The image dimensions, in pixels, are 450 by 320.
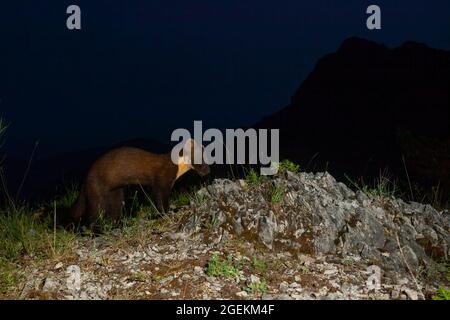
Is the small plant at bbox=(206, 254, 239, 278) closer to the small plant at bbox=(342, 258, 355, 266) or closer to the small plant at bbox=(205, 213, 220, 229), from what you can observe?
the small plant at bbox=(205, 213, 220, 229)

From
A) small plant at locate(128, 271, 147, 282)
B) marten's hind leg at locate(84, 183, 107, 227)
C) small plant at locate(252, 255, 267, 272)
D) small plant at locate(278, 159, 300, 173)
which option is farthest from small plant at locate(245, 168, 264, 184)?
small plant at locate(128, 271, 147, 282)

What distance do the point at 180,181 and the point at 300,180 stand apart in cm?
621

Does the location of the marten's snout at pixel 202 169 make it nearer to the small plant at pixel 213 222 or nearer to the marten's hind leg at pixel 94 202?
the marten's hind leg at pixel 94 202

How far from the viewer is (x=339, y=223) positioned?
20.4 ft

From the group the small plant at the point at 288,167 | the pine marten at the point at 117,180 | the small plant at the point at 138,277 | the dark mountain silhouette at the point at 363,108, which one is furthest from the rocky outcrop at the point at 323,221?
the dark mountain silhouette at the point at 363,108

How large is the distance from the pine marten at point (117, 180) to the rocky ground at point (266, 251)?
610 millimetres

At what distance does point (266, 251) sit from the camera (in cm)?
575

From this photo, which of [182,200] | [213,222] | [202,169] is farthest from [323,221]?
[202,169]

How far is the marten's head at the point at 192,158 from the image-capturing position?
25.7 feet

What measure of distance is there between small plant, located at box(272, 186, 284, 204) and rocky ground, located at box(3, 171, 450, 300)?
16 mm

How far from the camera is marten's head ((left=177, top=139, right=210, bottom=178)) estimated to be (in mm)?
7840
